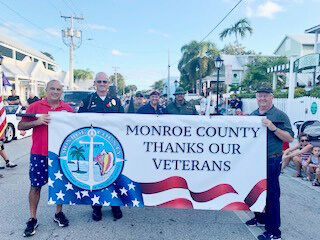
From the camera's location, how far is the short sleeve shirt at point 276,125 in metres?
3.43

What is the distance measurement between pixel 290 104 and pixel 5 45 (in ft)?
115

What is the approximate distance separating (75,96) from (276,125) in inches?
427

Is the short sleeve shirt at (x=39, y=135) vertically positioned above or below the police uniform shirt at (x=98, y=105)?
below

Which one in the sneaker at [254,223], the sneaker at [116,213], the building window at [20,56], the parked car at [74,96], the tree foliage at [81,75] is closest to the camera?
the sneaker at [254,223]

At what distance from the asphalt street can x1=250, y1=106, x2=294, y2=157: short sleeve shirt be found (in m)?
1.10

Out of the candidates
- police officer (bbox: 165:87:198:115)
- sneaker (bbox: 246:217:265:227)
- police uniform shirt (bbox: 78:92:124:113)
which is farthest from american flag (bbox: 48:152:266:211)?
police officer (bbox: 165:87:198:115)

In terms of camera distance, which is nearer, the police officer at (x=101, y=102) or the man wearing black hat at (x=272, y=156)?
the man wearing black hat at (x=272, y=156)

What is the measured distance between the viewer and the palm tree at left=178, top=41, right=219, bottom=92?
1592 inches

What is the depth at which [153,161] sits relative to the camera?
3.74 metres

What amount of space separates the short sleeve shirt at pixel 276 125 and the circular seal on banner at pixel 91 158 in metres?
1.82

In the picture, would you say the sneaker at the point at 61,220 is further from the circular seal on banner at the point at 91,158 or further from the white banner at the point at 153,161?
the circular seal on banner at the point at 91,158

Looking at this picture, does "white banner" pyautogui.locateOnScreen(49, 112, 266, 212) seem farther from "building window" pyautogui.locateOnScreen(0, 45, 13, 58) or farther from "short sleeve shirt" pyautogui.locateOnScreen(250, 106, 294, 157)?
"building window" pyautogui.locateOnScreen(0, 45, 13, 58)

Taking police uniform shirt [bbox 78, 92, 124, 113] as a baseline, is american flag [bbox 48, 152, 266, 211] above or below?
below

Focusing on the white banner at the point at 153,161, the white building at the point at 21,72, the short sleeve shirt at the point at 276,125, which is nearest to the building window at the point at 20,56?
the white building at the point at 21,72
